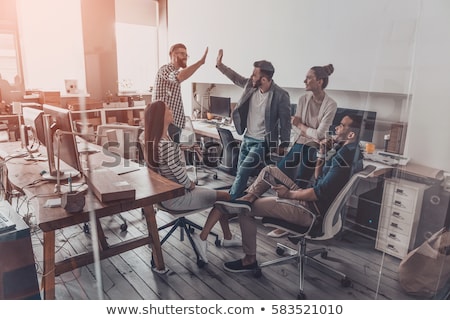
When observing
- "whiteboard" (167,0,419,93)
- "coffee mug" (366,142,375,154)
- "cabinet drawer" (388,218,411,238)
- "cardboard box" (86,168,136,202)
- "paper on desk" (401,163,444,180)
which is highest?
"whiteboard" (167,0,419,93)

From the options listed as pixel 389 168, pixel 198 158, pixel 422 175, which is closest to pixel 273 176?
pixel 389 168

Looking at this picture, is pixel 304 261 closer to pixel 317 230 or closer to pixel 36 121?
pixel 317 230

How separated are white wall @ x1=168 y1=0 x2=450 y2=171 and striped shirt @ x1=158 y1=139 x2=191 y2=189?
1062mm

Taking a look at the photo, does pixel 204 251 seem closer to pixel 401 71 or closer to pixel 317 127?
pixel 317 127

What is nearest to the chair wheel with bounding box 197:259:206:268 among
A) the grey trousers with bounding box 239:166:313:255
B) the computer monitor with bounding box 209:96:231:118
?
the grey trousers with bounding box 239:166:313:255

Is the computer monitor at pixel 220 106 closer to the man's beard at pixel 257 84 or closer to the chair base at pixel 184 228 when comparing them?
the man's beard at pixel 257 84

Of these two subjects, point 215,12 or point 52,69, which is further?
point 52,69

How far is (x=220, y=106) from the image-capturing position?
11.8 feet

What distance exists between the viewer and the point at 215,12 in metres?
3.13

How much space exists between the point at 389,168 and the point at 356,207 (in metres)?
0.35

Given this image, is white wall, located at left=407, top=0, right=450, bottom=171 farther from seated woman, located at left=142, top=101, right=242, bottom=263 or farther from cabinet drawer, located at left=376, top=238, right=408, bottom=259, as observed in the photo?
seated woman, located at left=142, top=101, right=242, bottom=263

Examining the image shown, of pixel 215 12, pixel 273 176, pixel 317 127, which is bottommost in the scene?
pixel 273 176

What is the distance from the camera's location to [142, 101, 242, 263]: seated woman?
1921 millimetres
